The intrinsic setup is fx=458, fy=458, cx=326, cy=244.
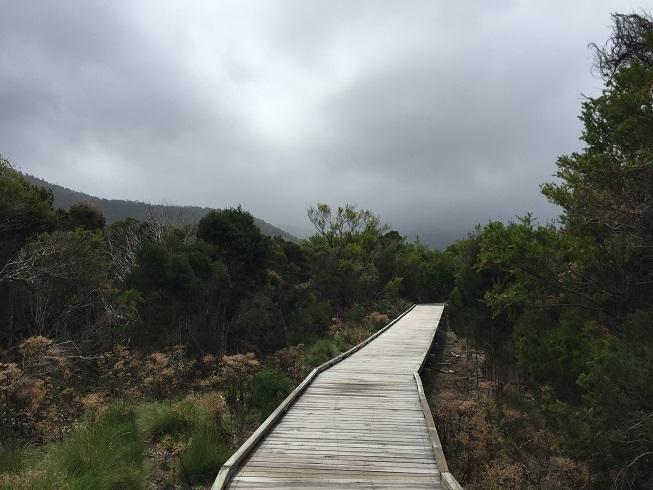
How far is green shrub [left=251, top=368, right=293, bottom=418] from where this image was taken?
28.2 feet

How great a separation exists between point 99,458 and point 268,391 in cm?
411

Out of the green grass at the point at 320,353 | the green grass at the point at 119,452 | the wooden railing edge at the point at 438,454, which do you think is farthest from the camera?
the green grass at the point at 320,353

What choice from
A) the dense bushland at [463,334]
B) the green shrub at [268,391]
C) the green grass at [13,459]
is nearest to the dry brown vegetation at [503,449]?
the dense bushland at [463,334]

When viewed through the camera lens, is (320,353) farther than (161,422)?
Yes

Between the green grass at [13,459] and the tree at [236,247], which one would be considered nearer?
the green grass at [13,459]

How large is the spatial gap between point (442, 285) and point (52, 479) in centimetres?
4270

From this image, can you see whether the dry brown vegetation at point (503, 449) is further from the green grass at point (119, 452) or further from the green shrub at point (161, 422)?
the green shrub at point (161, 422)

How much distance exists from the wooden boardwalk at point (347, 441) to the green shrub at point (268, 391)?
1.33 ft

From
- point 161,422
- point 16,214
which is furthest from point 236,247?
point 161,422

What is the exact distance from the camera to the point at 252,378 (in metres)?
9.53

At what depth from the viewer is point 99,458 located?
5.02 metres

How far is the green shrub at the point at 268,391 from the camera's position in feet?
28.2

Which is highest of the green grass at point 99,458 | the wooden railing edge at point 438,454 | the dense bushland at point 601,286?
the dense bushland at point 601,286

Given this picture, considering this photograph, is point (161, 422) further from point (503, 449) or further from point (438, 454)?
point (503, 449)
